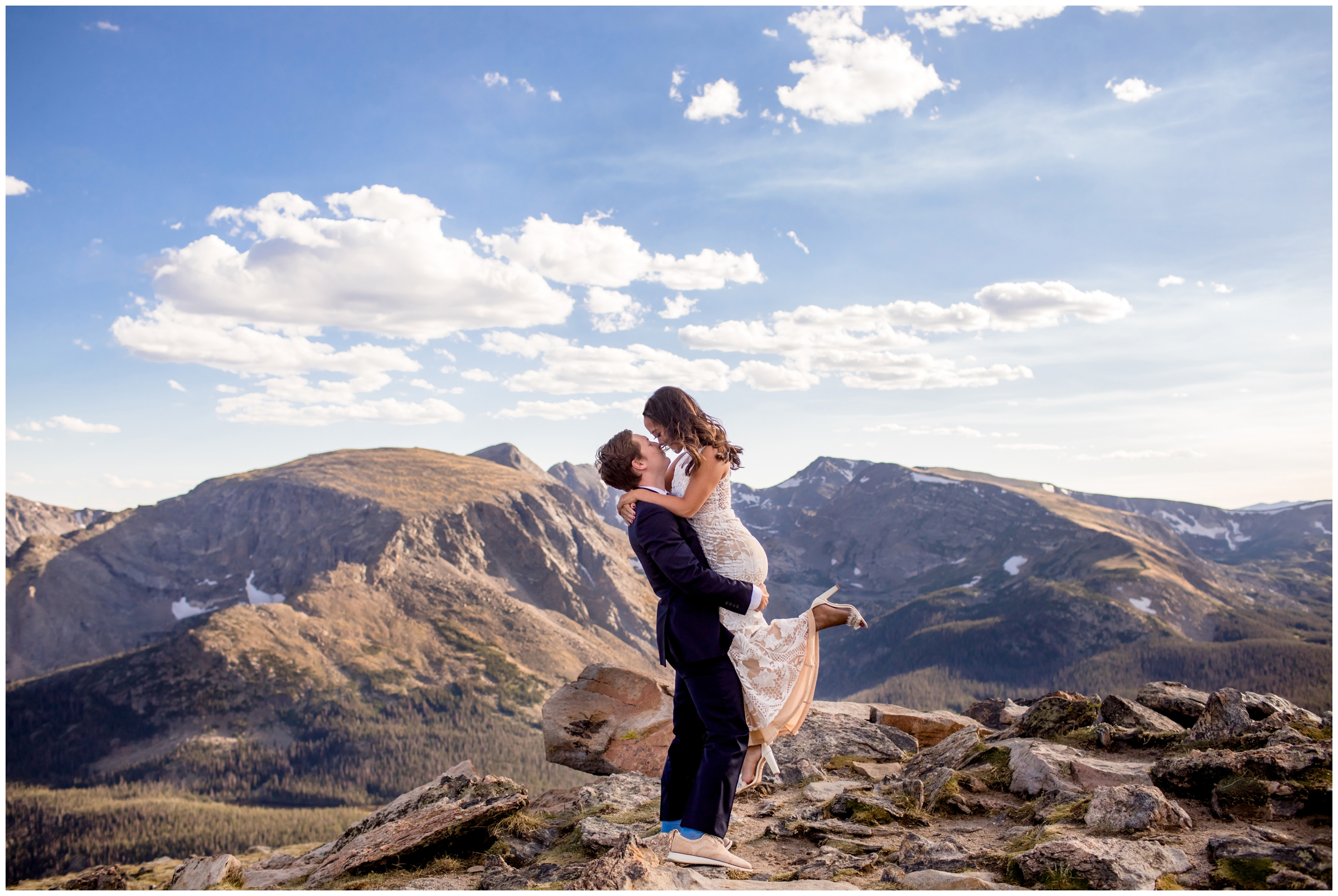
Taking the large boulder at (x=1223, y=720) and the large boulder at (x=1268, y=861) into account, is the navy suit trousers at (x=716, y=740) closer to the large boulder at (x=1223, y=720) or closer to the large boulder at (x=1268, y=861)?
the large boulder at (x=1268, y=861)

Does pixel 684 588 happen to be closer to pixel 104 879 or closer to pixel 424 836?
pixel 424 836

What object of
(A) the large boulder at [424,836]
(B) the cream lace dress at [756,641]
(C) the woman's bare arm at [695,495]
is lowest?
(A) the large boulder at [424,836]

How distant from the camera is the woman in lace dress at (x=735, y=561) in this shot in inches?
327

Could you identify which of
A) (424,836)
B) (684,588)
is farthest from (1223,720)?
(424,836)

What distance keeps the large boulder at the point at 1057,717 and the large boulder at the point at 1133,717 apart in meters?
0.33

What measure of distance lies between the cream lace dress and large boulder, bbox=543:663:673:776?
985cm

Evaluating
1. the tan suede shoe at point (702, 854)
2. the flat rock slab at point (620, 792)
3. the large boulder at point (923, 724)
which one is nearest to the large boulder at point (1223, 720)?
the large boulder at point (923, 724)

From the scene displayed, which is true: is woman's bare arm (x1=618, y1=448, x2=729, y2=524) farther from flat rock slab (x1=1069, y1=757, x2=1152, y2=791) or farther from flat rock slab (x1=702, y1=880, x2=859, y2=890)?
flat rock slab (x1=1069, y1=757, x2=1152, y2=791)

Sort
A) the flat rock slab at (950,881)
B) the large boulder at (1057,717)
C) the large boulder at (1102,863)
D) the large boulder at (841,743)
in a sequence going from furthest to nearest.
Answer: the large boulder at (841,743)
the large boulder at (1057,717)
the flat rock slab at (950,881)
the large boulder at (1102,863)

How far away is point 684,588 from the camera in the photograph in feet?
26.7

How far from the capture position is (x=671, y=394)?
8.46 metres

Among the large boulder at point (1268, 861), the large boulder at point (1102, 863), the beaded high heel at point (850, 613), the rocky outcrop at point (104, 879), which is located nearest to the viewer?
the large boulder at point (1268, 861)

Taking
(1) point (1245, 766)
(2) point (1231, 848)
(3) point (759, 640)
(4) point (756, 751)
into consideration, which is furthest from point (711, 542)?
(1) point (1245, 766)

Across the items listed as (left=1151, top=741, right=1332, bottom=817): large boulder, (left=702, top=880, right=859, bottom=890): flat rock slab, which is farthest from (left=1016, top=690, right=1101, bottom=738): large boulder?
(left=702, top=880, right=859, bottom=890): flat rock slab
